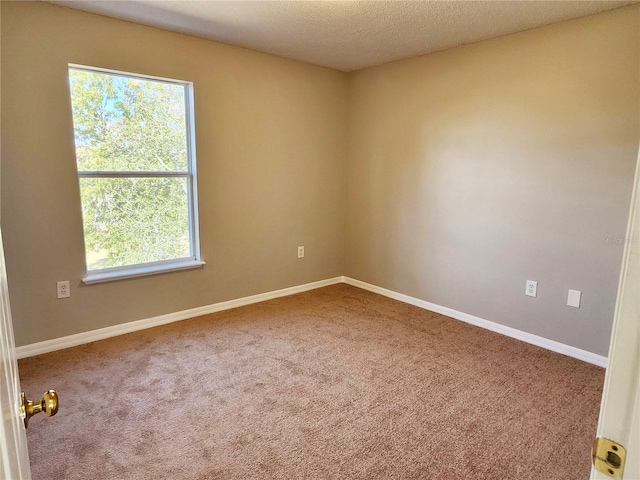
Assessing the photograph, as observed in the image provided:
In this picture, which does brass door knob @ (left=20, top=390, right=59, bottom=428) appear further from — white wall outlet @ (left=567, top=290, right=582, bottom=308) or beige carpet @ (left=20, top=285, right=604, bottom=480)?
white wall outlet @ (left=567, top=290, right=582, bottom=308)

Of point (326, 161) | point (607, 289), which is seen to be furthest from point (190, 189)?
point (607, 289)

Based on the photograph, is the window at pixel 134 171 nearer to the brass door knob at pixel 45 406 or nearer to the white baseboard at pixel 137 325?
the white baseboard at pixel 137 325

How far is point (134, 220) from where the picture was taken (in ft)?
10.1

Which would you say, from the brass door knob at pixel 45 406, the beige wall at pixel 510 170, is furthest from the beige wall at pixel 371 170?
the brass door knob at pixel 45 406

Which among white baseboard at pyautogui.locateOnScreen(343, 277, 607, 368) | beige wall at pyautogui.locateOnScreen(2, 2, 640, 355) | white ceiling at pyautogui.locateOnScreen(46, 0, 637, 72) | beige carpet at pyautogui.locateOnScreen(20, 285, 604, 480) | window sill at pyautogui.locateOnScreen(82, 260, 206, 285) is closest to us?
beige carpet at pyautogui.locateOnScreen(20, 285, 604, 480)

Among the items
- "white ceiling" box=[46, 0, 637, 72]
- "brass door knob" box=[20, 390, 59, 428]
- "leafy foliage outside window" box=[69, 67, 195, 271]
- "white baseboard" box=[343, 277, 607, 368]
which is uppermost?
"white ceiling" box=[46, 0, 637, 72]

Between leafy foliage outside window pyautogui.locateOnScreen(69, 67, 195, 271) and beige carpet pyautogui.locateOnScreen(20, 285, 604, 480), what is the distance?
0.73 m

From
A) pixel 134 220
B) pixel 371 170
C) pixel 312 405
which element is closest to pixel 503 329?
pixel 312 405

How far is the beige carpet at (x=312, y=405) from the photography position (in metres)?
1.74

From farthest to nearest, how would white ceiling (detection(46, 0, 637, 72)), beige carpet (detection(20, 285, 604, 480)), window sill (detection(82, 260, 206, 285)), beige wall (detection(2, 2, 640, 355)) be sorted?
window sill (detection(82, 260, 206, 285))
beige wall (detection(2, 2, 640, 355))
white ceiling (detection(46, 0, 637, 72))
beige carpet (detection(20, 285, 604, 480))

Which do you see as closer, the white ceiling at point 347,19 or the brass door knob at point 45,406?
the brass door knob at point 45,406

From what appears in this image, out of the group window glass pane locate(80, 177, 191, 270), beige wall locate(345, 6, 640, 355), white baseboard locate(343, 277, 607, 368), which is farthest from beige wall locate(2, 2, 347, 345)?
white baseboard locate(343, 277, 607, 368)

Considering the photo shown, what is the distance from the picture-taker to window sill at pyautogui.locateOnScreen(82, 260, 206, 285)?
9.50ft

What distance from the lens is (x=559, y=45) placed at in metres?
2.65
